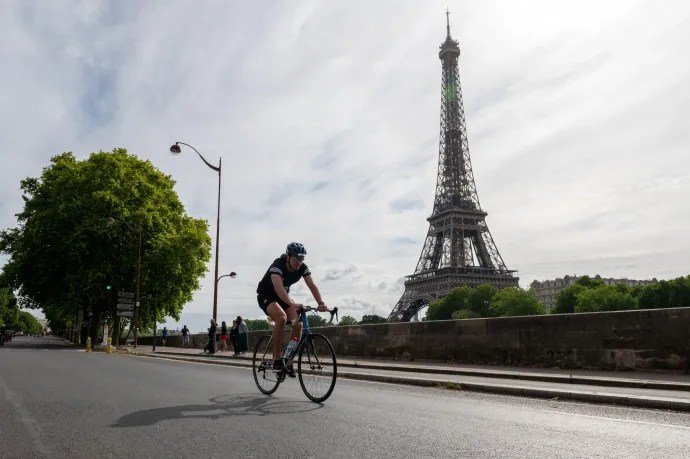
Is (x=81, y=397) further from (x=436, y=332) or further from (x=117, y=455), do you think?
(x=436, y=332)

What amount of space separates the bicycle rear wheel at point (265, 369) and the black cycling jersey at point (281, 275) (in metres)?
0.82

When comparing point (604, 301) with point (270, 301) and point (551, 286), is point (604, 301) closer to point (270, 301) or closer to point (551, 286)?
point (270, 301)

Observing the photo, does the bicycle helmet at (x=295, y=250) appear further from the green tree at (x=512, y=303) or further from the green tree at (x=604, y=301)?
the green tree at (x=512, y=303)

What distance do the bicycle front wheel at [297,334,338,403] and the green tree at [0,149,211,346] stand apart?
1240 inches

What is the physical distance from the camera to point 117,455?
4195mm

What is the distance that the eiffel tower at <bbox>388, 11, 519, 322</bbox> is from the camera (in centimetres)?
8400

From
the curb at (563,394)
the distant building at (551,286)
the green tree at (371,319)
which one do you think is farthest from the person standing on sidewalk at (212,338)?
the distant building at (551,286)

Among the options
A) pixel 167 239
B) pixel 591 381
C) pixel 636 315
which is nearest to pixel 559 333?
pixel 636 315

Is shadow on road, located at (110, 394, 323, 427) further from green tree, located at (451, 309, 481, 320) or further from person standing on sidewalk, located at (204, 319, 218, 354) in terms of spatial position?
green tree, located at (451, 309, 481, 320)

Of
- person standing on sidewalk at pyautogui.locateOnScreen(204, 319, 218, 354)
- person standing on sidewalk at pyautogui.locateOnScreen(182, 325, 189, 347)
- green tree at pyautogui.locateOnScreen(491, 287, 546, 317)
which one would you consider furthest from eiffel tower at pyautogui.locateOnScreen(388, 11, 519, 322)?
person standing on sidewalk at pyautogui.locateOnScreen(204, 319, 218, 354)

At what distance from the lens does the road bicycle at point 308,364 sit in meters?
6.79

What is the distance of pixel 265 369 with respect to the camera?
25.7 ft

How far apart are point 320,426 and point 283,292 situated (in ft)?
6.85

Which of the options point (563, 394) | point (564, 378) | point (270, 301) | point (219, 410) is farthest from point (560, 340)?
point (219, 410)
